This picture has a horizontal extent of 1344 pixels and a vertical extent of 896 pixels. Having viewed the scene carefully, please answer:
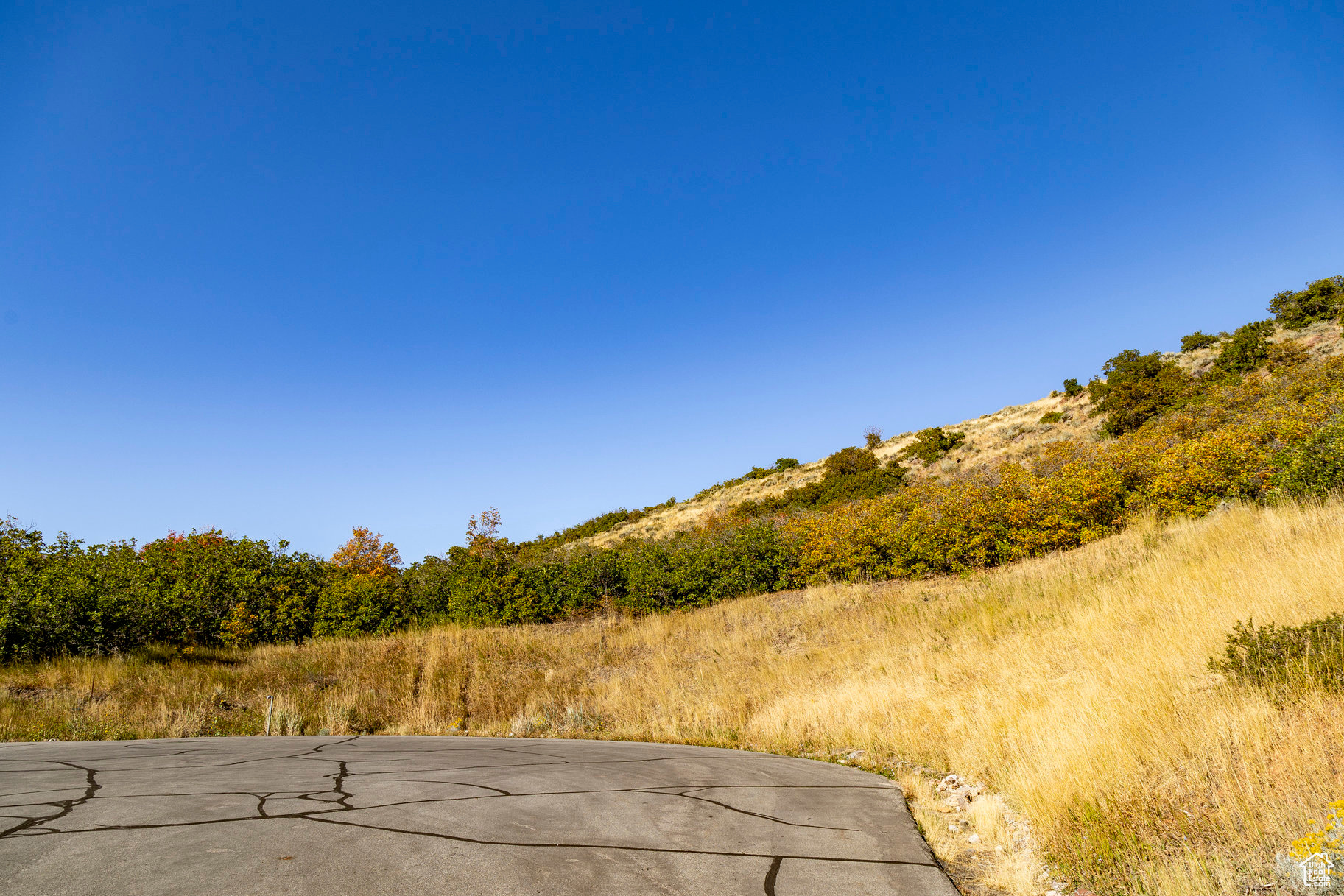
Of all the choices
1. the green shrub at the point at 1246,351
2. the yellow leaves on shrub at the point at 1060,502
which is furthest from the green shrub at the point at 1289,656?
the green shrub at the point at 1246,351

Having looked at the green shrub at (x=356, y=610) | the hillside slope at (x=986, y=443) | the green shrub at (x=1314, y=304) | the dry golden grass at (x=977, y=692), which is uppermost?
the green shrub at (x=1314, y=304)

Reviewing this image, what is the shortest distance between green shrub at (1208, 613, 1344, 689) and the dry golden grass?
25 cm

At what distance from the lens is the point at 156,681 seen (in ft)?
41.1

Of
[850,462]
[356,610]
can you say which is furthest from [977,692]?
[850,462]

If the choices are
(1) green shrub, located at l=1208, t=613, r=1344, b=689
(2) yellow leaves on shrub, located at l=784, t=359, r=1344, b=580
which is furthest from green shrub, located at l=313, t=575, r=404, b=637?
(1) green shrub, located at l=1208, t=613, r=1344, b=689

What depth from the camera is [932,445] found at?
1547 inches

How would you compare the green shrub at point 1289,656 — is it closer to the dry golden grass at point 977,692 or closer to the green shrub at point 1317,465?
the dry golden grass at point 977,692

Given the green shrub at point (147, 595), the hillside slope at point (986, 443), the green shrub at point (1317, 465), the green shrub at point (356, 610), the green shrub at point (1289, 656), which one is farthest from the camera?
the hillside slope at point (986, 443)

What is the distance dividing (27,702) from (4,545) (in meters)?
12.3

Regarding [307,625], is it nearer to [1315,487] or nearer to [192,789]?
[192,789]

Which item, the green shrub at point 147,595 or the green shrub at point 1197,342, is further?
the green shrub at point 1197,342

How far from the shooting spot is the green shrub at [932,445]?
126ft

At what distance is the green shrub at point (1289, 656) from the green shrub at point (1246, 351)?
104 ft

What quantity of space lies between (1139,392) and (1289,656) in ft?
101
